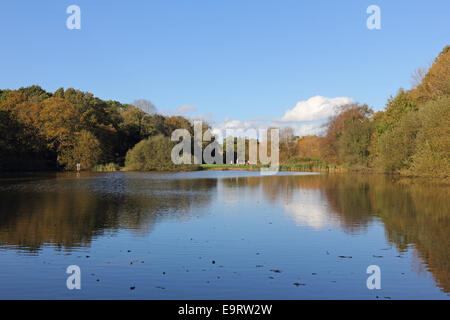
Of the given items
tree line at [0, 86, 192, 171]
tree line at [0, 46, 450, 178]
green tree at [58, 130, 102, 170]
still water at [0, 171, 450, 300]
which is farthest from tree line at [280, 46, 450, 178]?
green tree at [58, 130, 102, 170]

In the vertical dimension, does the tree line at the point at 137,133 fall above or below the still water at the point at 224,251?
above

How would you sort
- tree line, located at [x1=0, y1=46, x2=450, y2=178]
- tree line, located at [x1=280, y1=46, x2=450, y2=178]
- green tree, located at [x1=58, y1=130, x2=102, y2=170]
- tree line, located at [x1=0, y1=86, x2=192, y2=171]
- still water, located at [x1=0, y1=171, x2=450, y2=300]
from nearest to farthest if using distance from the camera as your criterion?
1. still water, located at [x1=0, y1=171, x2=450, y2=300]
2. tree line, located at [x1=280, y1=46, x2=450, y2=178]
3. tree line, located at [x1=0, y1=46, x2=450, y2=178]
4. tree line, located at [x1=0, y1=86, x2=192, y2=171]
5. green tree, located at [x1=58, y1=130, x2=102, y2=170]

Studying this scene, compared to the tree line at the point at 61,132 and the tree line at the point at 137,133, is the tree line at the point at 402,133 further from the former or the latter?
the tree line at the point at 61,132

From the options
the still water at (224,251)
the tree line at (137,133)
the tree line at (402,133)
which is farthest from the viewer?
the tree line at (137,133)

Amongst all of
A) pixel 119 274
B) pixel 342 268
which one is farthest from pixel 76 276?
pixel 342 268

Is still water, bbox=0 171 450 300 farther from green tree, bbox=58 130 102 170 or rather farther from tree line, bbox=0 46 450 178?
green tree, bbox=58 130 102 170

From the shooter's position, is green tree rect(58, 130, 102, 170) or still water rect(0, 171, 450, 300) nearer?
still water rect(0, 171, 450, 300)

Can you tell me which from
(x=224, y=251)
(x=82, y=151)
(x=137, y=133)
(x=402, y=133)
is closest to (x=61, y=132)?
(x=82, y=151)

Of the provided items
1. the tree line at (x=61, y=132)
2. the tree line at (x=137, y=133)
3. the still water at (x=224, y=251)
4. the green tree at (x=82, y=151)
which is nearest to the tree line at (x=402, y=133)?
the tree line at (x=137, y=133)

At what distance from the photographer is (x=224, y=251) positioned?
11039mm

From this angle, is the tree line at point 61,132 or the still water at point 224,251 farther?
the tree line at point 61,132

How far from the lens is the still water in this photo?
7914mm

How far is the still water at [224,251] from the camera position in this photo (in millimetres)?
7914

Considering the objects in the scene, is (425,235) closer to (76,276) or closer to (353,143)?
(76,276)
